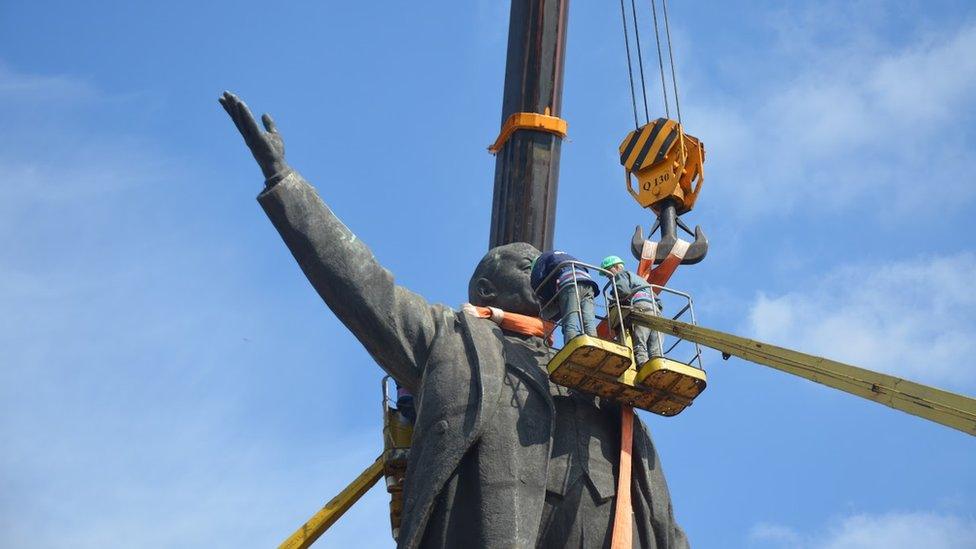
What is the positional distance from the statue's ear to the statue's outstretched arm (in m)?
0.94

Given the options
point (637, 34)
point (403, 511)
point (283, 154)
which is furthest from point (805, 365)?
point (637, 34)

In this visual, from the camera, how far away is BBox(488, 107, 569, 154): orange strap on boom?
12719 mm

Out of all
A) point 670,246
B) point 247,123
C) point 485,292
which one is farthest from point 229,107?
point 670,246

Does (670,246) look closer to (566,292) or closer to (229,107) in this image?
(566,292)

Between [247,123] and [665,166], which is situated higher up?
[665,166]

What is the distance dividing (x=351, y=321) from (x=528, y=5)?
4.34 metres

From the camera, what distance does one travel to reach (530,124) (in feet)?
41.7

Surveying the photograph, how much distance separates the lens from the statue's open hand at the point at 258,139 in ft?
32.9

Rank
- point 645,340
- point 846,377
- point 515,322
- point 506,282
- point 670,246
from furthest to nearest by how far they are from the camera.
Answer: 1. point 670,246
2. point 506,282
3. point 515,322
4. point 645,340
5. point 846,377

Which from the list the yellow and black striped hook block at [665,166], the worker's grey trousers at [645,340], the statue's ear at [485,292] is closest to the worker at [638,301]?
the worker's grey trousers at [645,340]

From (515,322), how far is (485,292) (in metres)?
0.37

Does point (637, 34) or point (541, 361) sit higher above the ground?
point (637, 34)

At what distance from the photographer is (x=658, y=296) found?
36.8 feet

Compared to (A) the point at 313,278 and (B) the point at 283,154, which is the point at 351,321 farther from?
(B) the point at 283,154
